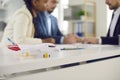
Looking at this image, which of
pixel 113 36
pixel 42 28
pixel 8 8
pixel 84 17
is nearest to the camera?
pixel 113 36

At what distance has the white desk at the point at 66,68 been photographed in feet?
1.69

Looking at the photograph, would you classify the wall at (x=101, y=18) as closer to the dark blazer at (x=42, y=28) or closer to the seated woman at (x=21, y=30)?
the dark blazer at (x=42, y=28)

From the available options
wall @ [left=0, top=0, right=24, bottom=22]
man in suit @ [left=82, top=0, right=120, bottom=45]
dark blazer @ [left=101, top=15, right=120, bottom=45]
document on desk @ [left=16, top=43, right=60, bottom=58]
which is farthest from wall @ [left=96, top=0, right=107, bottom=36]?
document on desk @ [left=16, top=43, right=60, bottom=58]

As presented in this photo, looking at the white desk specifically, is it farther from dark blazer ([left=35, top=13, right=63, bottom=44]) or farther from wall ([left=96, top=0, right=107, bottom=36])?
wall ([left=96, top=0, right=107, bottom=36])

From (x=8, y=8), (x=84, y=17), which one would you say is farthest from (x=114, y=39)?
(x=84, y=17)

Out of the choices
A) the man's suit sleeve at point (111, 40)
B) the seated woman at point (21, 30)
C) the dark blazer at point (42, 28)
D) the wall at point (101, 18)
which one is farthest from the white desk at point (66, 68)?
the wall at point (101, 18)

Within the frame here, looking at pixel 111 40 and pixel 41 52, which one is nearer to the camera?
pixel 41 52

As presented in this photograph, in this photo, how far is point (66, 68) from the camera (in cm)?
68

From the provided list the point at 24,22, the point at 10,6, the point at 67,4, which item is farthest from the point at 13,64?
the point at 67,4

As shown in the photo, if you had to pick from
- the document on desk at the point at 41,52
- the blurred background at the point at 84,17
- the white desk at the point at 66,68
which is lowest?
the white desk at the point at 66,68

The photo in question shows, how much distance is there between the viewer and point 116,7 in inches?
74.9

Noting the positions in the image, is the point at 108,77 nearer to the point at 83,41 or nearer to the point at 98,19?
the point at 83,41

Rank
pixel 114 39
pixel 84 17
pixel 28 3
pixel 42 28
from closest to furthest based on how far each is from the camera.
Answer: pixel 114 39 < pixel 28 3 < pixel 42 28 < pixel 84 17

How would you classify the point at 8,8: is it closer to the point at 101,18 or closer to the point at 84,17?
the point at 84,17
